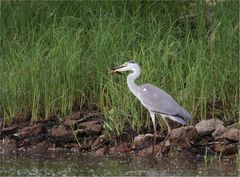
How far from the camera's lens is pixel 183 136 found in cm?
1003

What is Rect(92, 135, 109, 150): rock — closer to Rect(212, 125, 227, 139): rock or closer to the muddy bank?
the muddy bank

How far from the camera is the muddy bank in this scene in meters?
9.96

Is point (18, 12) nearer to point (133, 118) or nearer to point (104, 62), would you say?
point (104, 62)

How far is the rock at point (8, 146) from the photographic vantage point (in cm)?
1049

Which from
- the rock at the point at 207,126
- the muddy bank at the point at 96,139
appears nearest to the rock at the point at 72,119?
the muddy bank at the point at 96,139

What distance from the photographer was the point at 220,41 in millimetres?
11609

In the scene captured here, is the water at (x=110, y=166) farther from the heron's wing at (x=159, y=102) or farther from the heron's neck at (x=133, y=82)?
the heron's neck at (x=133, y=82)

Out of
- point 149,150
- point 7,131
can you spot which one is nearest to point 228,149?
point 149,150

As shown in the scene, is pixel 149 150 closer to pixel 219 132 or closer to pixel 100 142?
pixel 100 142

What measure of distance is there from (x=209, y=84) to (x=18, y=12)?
360cm

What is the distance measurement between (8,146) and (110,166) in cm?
167

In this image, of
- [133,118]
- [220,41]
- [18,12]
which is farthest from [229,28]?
[18,12]

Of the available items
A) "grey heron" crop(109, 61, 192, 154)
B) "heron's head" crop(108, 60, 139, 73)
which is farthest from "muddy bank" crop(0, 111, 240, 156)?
"heron's head" crop(108, 60, 139, 73)

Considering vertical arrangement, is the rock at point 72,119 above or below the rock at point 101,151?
above
